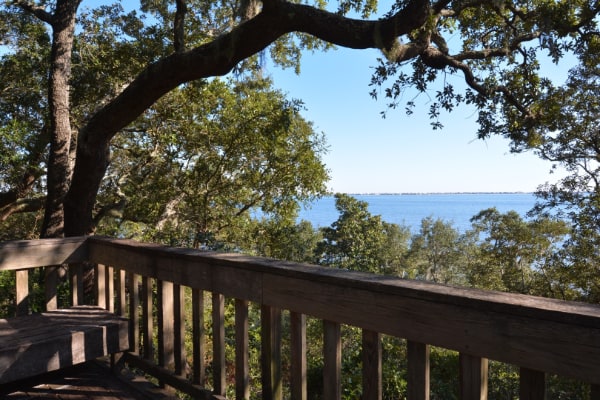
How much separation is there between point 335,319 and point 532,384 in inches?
23.0

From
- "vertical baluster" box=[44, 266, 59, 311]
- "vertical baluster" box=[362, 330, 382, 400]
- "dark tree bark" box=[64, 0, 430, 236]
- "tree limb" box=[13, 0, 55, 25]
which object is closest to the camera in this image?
"vertical baluster" box=[362, 330, 382, 400]

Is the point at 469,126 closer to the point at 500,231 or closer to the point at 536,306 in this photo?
the point at 536,306

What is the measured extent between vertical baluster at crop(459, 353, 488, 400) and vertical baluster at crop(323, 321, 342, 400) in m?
0.42

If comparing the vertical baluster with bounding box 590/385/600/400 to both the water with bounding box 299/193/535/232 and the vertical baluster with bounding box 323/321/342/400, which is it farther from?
the water with bounding box 299/193/535/232

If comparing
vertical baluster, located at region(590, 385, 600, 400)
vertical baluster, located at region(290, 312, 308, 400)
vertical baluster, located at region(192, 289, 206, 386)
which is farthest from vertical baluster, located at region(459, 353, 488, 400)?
vertical baluster, located at region(192, 289, 206, 386)

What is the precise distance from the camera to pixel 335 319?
4.83 feet

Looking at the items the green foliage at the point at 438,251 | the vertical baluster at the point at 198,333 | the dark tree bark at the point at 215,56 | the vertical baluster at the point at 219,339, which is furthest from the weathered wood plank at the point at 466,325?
the green foliage at the point at 438,251

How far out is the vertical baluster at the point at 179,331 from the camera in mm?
2104

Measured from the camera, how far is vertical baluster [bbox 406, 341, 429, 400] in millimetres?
1291

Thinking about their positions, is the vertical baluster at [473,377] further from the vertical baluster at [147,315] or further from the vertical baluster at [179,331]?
the vertical baluster at [147,315]

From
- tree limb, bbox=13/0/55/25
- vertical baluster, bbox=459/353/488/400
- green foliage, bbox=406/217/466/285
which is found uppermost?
tree limb, bbox=13/0/55/25

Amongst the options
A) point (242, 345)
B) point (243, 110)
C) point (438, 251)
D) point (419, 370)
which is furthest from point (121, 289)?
point (438, 251)

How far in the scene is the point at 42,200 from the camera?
8.64m

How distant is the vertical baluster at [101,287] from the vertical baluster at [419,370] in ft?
6.62
